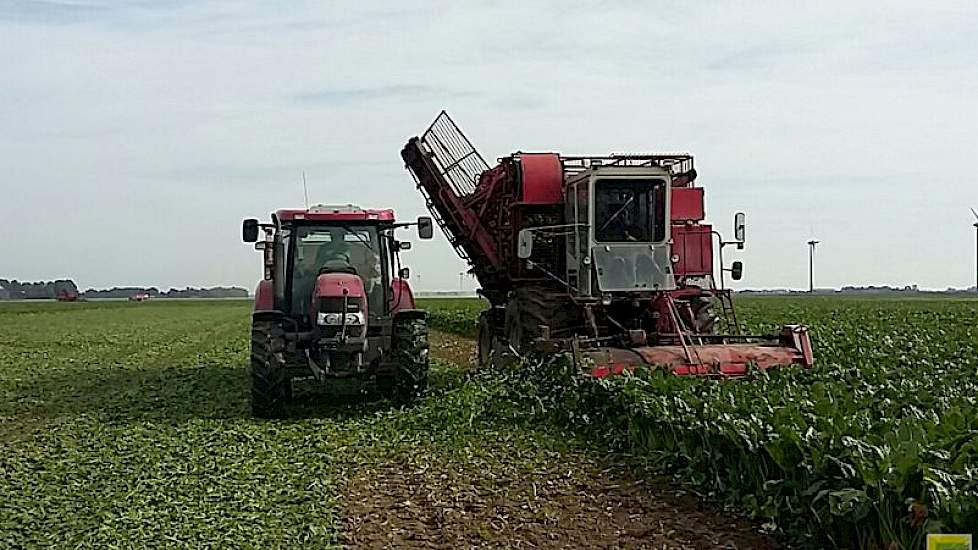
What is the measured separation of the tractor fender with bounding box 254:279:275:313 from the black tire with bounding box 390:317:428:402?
70.6 inches

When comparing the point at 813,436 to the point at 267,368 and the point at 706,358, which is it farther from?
the point at 267,368

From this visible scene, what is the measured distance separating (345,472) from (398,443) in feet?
4.65

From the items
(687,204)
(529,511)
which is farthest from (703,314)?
(529,511)

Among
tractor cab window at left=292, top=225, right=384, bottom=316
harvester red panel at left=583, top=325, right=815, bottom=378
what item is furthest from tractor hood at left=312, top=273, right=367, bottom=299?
harvester red panel at left=583, top=325, right=815, bottom=378

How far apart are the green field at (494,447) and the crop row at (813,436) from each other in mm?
→ 17

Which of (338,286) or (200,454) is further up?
(338,286)

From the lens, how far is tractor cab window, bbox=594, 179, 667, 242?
14281 mm

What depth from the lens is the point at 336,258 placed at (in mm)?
13648

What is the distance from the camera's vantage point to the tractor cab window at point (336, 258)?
533 inches

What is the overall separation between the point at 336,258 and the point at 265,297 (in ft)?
3.76

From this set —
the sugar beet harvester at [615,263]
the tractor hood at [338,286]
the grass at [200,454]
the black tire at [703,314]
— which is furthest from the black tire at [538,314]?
the tractor hood at [338,286]

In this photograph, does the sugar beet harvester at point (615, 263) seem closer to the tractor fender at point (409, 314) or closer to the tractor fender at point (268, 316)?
the tractor fender at point (409, 314)

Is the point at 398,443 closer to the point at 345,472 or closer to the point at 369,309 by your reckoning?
the point at 345,472

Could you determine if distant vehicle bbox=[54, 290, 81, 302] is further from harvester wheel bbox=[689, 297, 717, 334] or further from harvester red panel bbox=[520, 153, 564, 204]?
harvester wheel bbox=[689, 297, 717, 334]
